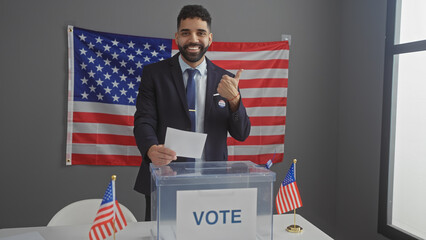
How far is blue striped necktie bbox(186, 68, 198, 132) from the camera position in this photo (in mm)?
1881

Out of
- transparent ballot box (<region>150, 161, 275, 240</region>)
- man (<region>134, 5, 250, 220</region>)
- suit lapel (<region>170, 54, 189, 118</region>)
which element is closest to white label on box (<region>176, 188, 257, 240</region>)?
transparent ballot box (<region>150, 161, 275, 240</region>)

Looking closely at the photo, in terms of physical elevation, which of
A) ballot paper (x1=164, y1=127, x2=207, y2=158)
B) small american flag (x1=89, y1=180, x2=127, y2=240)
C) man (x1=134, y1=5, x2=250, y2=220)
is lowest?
small american flag (x1=89, y1=180, x2=127, y2=240)

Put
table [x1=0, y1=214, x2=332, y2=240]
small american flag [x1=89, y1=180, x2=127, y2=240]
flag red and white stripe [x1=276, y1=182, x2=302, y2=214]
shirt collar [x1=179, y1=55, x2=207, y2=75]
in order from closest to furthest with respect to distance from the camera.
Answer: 1. small american flag [x1=89, y1=180, x2=127, y2=240]
2. table [x1=0, y1=214, x2=332, y2=240]
3. flag red and white stripe [x1=276, y1=182, x2=302, y2=214]
4. shirt collar [x1=179, y1=55, x2=207, y2=75]

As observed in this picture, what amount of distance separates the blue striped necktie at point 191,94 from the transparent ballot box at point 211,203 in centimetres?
76

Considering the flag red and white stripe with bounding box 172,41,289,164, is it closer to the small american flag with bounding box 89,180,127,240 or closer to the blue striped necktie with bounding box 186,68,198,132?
the blue striped necktie with bounding box 186,68,198,132

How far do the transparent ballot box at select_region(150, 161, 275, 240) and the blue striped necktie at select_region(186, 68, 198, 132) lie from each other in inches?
29.7

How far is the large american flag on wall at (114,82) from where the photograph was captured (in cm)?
285

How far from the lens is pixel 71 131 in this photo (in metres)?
2.85

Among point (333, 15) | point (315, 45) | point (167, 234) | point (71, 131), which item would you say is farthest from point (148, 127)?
point (333, 15)

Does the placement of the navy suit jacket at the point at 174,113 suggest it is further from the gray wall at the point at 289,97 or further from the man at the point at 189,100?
the gray wall at the point at 289,97

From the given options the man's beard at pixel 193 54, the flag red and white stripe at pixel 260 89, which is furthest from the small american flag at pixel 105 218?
the flag red and white stripe at pixel 260 89

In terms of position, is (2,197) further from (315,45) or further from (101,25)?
(315,45)

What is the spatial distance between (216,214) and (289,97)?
7.80 feet

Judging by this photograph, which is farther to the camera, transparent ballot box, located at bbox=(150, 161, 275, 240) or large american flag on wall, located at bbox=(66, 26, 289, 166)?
large american flag on wall, located at bbox=(66, 26, 289, 166)
